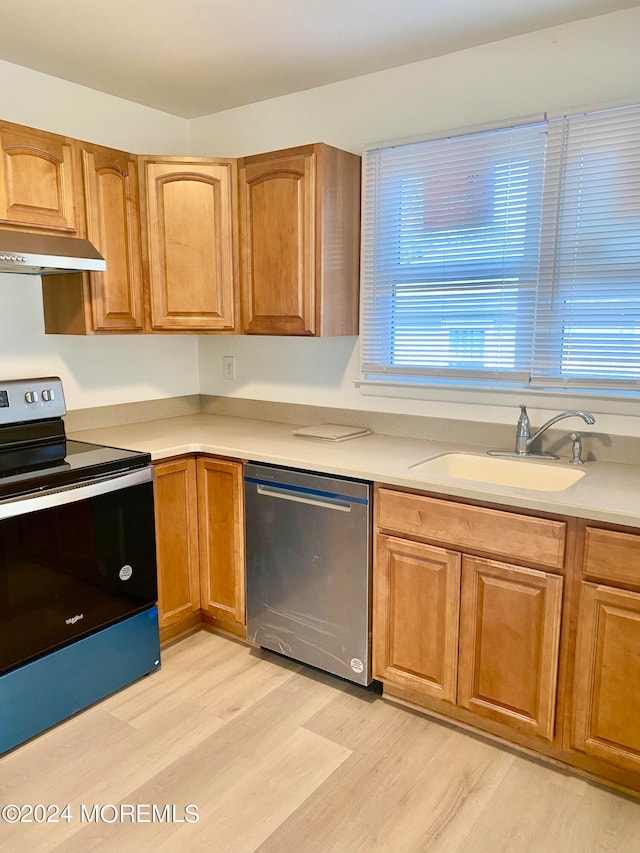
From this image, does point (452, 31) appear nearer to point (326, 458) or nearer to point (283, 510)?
point (326, 458)

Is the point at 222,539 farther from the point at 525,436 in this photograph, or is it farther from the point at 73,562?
the point at 525,436

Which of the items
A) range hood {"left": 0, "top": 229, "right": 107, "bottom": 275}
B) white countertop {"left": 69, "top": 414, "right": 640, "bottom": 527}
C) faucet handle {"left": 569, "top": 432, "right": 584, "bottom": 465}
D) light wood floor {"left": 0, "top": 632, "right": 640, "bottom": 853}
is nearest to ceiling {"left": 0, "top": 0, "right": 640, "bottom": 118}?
range hood {"left": 0, "top": 229, "right": 107, "bottom": 275}

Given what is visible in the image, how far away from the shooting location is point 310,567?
2371 millimetres

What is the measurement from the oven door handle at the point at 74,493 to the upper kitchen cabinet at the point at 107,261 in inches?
26.8

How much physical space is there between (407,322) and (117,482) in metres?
1.36

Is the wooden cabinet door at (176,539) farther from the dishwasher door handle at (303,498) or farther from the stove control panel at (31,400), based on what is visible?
the stove control panel at (31,400)

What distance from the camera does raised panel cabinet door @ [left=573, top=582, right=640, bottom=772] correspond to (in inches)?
68.6

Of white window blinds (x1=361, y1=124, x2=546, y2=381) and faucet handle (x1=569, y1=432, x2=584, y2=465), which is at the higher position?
white window blinds (x1=361, y1=124, x2=546, y2=381)

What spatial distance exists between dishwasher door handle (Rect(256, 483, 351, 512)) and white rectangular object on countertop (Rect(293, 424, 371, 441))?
354 mm

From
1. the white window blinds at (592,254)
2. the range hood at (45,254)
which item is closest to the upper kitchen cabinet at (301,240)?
the range hood at (45,254)

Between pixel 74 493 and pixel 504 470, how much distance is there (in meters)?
1.56

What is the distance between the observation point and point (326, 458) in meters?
2.32

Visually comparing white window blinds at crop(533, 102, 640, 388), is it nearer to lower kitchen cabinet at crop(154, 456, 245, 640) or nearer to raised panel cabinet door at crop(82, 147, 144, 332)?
lower kitchen cabinet at crop(154, 456, 245, 640)

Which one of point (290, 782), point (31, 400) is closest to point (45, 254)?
point (31, 400)
